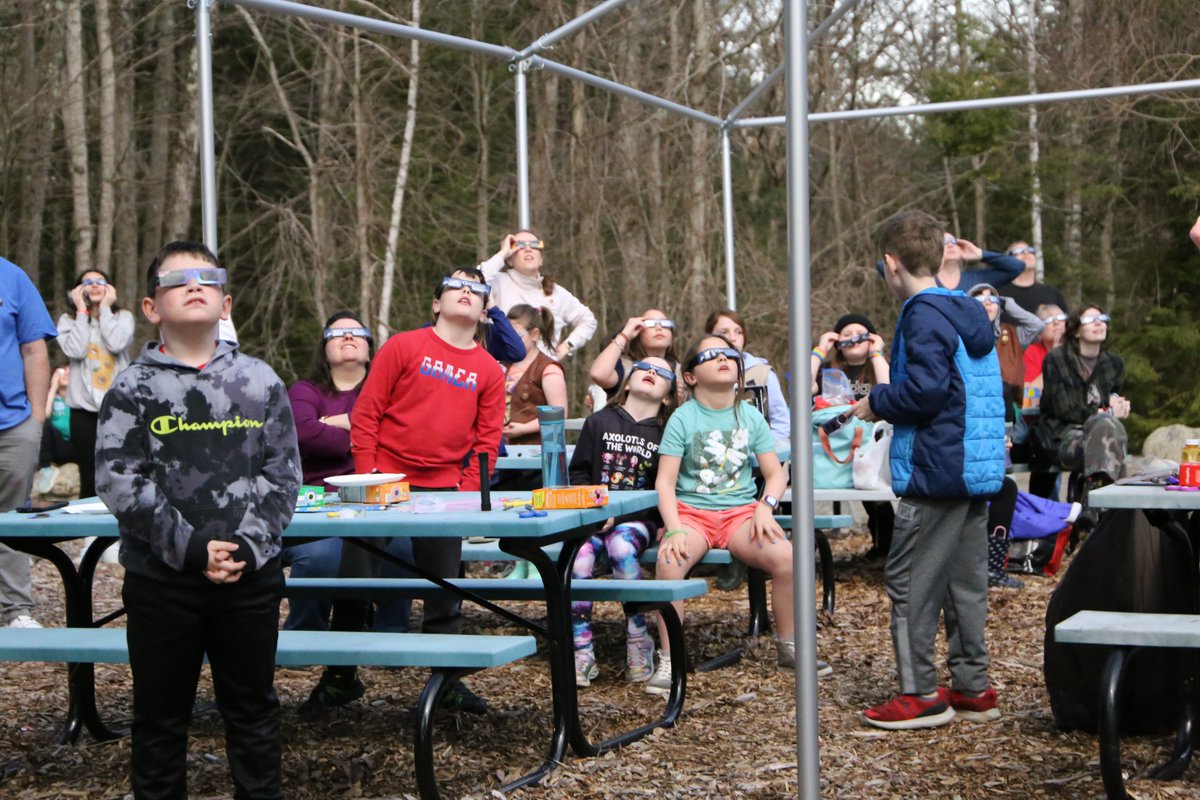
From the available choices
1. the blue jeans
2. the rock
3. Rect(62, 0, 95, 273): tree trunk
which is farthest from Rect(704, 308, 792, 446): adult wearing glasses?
Rect(62, 0, 95, 273): tree trunk

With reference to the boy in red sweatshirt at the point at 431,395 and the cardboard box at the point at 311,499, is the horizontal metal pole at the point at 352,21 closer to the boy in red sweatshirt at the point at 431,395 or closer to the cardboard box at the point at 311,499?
the boy in red sweatshirt at the point at 431,395

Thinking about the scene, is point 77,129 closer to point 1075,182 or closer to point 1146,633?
point 1075,182

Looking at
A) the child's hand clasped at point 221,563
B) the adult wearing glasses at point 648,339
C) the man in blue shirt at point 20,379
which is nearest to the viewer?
the child's hand clasped at point 221,563

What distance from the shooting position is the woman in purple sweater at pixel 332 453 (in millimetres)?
5353

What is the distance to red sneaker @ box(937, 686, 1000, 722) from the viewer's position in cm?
474

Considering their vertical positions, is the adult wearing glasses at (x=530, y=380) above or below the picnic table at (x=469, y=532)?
above

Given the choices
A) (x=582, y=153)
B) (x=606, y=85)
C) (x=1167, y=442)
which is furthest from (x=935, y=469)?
(x=582, y=153)

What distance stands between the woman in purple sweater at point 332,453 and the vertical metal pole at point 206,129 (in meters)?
0.74

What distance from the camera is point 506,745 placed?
4.57 metres

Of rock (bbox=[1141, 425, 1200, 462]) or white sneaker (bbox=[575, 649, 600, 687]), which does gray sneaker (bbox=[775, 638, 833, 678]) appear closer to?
white sneaker (bbox=[575, 649, 600, 687])

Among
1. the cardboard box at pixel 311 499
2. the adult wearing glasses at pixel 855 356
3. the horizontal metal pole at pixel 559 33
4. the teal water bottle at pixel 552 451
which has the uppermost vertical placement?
the horizontal metal pole at pixel 559 33

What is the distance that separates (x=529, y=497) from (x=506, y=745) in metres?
0.81

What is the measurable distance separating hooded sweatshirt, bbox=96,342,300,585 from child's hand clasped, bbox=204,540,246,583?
0.06 feet

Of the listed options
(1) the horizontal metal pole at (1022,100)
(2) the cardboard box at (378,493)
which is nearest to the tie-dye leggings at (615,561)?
(2) the cardboard box at (378,493)
